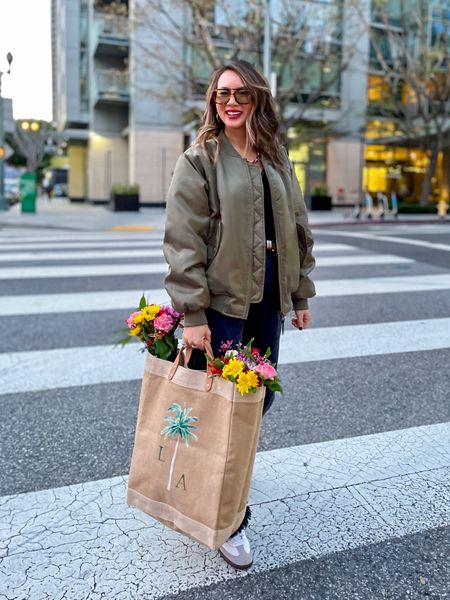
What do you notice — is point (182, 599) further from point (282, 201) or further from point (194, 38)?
point (194, 38)

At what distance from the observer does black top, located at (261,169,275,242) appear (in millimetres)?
2357

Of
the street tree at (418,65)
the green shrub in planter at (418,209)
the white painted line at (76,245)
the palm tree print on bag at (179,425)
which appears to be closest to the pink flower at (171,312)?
the palm tree print on bag at (179,425)

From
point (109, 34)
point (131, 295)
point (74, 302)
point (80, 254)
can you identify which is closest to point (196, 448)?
point (74, 302)

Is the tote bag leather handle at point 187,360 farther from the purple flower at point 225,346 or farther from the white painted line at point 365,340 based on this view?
the white painted line at point 365,340

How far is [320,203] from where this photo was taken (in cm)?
2777

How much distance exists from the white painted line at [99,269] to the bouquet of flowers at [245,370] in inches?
274

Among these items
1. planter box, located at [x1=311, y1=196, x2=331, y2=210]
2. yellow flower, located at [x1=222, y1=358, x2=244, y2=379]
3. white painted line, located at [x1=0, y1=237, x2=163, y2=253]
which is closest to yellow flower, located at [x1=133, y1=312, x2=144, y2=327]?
yellow flower, located at [x1=222, y1=358, x2=244, y2=379]

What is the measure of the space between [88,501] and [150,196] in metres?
29.8

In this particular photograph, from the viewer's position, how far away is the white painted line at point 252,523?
2250mm

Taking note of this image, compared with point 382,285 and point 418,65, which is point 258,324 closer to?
point 382,285

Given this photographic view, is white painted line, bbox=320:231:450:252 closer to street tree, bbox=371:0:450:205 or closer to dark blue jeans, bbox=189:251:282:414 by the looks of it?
dark blue jeans, bbox=189:251:282:414

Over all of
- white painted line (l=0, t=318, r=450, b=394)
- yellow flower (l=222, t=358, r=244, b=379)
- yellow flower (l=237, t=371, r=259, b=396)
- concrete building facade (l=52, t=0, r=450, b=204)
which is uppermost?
concrete building facade (l=52, t=0, r=450, b=204)

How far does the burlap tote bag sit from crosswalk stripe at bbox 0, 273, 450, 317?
4.37 meters

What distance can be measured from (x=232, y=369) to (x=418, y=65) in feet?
88.3
